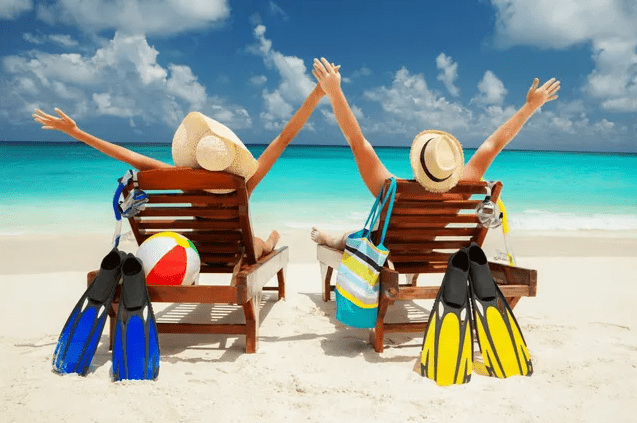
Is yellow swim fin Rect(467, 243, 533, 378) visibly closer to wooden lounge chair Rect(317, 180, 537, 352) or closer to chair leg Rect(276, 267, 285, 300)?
wooden lounge chair Rect(317, 180, 537, 352)

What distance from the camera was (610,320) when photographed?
173 inches

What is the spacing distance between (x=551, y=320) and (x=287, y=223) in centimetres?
817

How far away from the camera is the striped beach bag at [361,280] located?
3338 millimetres

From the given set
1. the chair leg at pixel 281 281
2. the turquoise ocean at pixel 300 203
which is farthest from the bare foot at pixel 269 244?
the turquoise ocean at pixel 300 203

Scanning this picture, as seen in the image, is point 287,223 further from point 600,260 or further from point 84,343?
point 84,343

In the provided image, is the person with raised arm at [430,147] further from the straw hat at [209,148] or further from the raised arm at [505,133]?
the straw hat at [209,148]

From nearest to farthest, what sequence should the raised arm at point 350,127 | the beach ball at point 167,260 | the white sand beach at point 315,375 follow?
the white sand beach at point 315,375, the beach ball at point 167,260, the raised arm at point 350,127

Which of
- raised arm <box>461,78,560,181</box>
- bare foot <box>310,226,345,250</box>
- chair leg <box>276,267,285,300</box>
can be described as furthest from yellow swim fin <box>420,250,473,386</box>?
chair leg <box>276,267,285,300</box>

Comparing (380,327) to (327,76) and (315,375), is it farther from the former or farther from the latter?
(327,76)

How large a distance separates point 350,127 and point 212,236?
1321mm

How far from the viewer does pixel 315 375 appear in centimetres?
306

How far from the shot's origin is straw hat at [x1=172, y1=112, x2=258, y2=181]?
3.41 m

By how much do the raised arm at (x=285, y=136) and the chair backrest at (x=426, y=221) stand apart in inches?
38.7

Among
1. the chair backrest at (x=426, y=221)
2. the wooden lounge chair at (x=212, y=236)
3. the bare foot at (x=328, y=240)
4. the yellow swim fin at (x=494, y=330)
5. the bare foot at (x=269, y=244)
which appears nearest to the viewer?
the yellow swim fin at (x=494, y=330)
